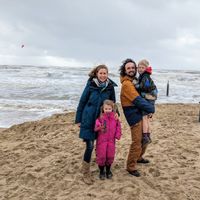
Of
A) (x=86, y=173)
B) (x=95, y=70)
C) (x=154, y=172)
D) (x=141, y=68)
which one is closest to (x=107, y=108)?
(x=95, y=70)

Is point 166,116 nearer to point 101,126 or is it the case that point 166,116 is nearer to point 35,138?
point 35,138

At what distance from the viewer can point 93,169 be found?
21.2ft

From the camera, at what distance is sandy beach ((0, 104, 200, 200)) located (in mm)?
5660

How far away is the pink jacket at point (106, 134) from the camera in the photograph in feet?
18.4

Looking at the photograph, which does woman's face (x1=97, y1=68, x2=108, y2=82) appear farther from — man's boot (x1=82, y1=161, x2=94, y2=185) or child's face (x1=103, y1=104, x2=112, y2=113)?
man's boot (x1=82, y1=161, x2=94, y2=185)

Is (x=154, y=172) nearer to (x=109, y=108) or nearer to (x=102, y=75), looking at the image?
Result: (x=109, y=108)

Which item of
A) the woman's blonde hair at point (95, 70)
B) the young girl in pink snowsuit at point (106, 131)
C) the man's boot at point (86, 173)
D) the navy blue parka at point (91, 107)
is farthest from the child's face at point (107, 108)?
the man's boot at point (86, 173)

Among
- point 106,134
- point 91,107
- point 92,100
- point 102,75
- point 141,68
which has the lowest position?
point 106,134

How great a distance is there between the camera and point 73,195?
18.3 ft

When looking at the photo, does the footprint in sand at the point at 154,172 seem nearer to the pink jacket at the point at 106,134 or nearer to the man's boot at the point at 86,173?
the pink jacket at the point at 106,134

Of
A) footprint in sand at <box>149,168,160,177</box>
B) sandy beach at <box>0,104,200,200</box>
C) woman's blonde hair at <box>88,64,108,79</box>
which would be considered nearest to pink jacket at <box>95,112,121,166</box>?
sandy beach at <box>0,104,200,200</box>

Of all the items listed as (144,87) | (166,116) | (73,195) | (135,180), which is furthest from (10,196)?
(166,116)

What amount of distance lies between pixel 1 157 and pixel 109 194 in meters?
3.41

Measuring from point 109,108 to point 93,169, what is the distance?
1.41m
